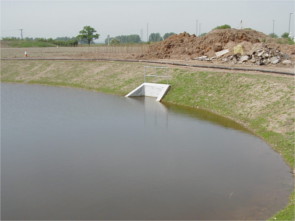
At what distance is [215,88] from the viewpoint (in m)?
26.7

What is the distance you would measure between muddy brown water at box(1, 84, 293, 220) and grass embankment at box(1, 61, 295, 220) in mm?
1126

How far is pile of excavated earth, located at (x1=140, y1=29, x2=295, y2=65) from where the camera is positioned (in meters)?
32.9

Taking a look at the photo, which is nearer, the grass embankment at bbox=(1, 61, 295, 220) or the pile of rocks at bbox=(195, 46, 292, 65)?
the grass embankment at bbox=(1, 61, 295, 220)

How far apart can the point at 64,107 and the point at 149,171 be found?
14.3 meters

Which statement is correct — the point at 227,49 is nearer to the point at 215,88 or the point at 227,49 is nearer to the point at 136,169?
the point at 215,88

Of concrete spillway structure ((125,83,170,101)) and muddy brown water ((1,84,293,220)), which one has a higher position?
concrete spillway structure ((125,83,170,101))

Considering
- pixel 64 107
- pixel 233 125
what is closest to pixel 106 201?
pixel 233 125

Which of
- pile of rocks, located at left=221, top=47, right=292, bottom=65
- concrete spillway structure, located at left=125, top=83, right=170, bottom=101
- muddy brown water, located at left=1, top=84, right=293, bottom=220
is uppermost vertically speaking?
pile of rocks, located at left=221, top=47, right=292, bottom=65

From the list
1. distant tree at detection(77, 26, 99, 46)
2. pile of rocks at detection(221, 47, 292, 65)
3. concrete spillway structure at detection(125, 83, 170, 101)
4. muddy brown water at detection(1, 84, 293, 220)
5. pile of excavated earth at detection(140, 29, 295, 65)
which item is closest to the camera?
muddy brown water at detection(1, 84, 293, 220)

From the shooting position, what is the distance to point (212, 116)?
22344 mm

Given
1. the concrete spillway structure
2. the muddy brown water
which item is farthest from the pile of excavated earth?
the muddy brown water

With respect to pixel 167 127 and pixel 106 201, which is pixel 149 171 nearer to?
pixel 106 201

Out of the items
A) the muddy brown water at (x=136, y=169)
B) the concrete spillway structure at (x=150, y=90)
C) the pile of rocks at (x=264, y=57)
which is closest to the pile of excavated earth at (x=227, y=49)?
the pile of rocks at (x=264, y=57)

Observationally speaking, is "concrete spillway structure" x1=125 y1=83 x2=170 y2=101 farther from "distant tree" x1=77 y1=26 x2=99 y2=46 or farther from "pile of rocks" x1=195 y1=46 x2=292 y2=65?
"distant tree" x1=77 y1=26 x2=99 y2=46
